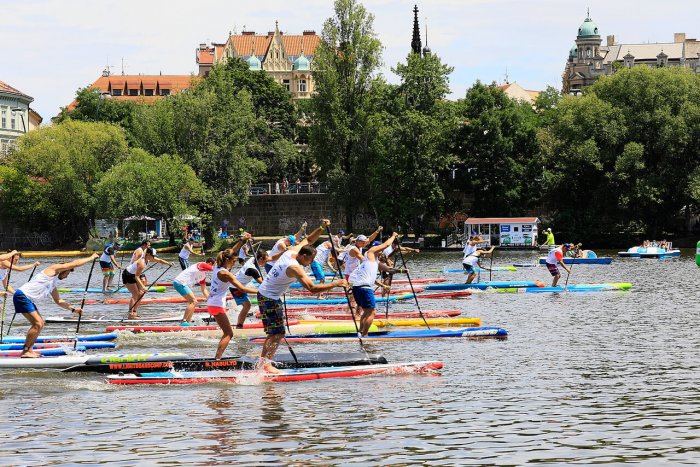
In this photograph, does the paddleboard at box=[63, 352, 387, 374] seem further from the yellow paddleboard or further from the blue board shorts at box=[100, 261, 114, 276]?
the blue board shorts at box=[100, 261, 114, 276]

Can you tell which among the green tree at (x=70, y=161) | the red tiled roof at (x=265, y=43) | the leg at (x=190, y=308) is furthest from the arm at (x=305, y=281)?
the red tiled roof at (x=265, y=43)

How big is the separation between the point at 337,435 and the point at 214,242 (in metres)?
79.0

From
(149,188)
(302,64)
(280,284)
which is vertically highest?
(302,64)

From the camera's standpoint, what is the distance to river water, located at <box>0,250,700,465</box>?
14.9 meters

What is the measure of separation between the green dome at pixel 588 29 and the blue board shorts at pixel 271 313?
162695mm

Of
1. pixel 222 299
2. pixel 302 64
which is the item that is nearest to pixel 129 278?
pixel 222 299

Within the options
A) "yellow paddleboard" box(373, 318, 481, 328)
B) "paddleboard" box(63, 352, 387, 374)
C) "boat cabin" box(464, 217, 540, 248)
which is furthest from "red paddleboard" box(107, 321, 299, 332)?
"boat cabin" box(464, 217, 540, 248)

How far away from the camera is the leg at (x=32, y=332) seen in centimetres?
2161

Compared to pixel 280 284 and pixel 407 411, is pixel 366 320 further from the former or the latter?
pixel 407 411

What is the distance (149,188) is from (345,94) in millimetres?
17859

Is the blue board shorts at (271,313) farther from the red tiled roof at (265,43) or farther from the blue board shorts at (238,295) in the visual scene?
the red tiled roof at (265,43)

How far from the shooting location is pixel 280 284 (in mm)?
19422

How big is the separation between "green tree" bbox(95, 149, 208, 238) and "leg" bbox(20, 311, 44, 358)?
66343 mm

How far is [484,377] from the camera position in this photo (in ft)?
68.1
